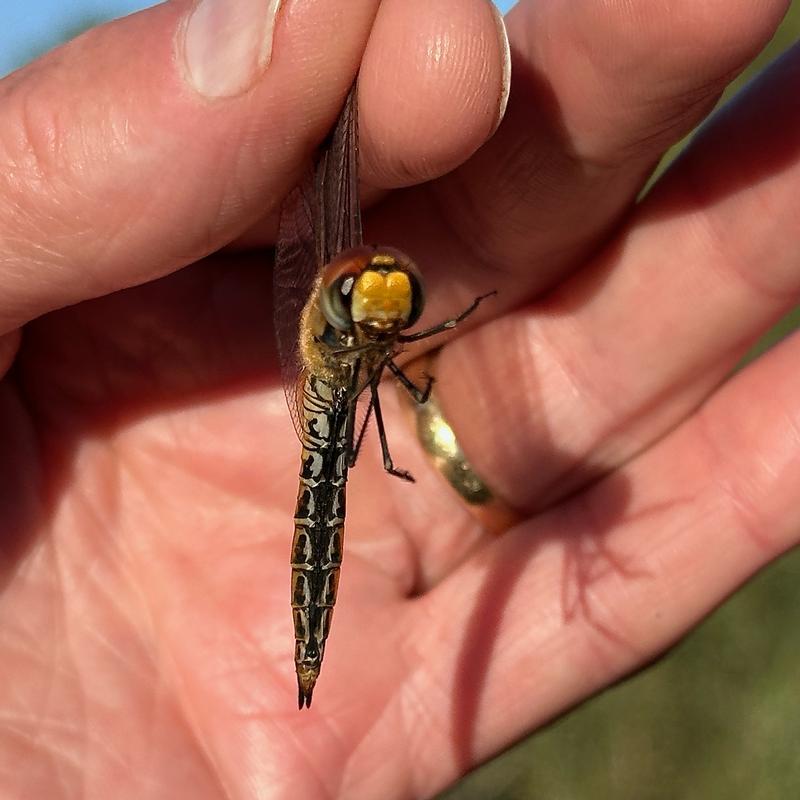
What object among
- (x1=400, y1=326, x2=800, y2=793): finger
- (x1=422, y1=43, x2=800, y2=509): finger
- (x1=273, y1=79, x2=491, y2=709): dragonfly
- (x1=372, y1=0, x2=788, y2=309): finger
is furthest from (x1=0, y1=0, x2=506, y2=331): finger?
(x1=400, y1=326, x2=800, y2=793): finger

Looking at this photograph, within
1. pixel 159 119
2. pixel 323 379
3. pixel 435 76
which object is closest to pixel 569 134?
pixel 435 76

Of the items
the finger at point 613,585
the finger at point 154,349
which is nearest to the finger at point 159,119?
the finger at point 154,349

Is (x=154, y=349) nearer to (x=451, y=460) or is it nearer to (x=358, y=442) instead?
(x=358, y=442)

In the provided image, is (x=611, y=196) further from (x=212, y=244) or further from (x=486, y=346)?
(x=212, y=244)

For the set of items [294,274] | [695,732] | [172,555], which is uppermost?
[294,274]

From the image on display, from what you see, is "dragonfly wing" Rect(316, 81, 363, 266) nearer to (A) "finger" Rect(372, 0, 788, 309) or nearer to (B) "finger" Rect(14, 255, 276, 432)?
(A) "finger" Rect(372, 0, 788, 309)

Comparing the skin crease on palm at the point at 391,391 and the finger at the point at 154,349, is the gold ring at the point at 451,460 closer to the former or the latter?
the skin crease on palm at the point at 391,391
